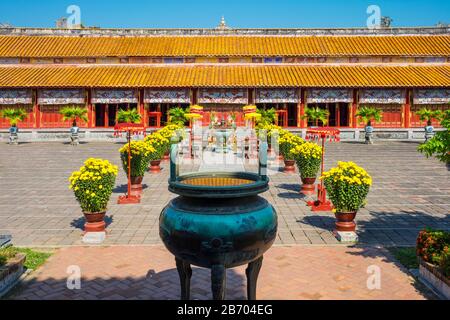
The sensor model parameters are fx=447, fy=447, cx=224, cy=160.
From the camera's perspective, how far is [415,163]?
18188mm

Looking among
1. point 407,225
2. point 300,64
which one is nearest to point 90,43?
point 300,64

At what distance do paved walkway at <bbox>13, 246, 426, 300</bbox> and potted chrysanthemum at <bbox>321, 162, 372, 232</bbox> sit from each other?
76 cm

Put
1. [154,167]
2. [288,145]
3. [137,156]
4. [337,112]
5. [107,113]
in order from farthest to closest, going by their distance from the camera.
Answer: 1. [107,113]
2. [337,112]
3. [154,167]
4. [288,145]
5. [137,156]

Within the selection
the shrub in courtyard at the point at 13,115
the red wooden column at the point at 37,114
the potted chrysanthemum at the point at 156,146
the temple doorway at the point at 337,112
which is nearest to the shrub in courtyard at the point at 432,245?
the potted chrysanthemum at the point at 156,146

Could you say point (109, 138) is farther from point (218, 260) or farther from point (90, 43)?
point (218, 260)

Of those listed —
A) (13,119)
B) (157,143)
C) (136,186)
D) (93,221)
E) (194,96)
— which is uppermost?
(194,96)

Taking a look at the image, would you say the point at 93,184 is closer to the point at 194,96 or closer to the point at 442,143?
the point at 442,143

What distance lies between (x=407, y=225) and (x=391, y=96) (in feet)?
66.7

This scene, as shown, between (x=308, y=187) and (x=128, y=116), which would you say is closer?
(x=308, y=187)

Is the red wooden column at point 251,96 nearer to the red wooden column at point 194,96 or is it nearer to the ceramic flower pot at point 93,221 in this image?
the red wooden column at point 194,96

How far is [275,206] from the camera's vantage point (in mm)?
11031

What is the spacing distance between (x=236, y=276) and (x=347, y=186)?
291 centimetres

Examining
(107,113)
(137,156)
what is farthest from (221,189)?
(107,113)

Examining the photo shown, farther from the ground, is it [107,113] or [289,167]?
[107,113]
